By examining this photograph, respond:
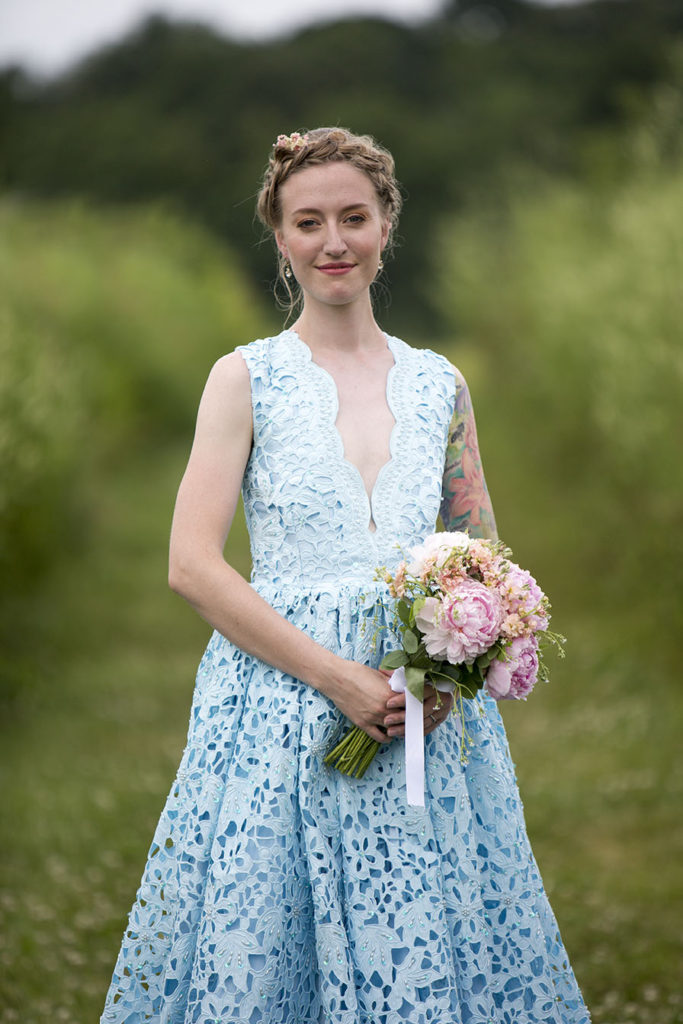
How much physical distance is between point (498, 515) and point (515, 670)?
350 inches

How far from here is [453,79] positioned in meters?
41.0

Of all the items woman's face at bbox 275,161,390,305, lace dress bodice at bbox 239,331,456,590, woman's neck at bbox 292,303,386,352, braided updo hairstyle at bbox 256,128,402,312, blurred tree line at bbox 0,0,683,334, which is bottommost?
lace dress bodice at bbox 239,331,456,590

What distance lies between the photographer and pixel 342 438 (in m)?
2.42

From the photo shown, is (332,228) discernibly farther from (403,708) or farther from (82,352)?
(82,352)

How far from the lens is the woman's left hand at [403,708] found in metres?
2.23

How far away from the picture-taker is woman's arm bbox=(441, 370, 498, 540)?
2605 millimetres

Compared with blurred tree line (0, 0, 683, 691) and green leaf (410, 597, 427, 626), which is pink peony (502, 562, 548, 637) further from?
blurred tree line (0, 0, 683, 691)

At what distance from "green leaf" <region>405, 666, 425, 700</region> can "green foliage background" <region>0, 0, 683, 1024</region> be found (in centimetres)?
117

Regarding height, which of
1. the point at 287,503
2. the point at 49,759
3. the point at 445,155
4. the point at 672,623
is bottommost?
the point at 287,503

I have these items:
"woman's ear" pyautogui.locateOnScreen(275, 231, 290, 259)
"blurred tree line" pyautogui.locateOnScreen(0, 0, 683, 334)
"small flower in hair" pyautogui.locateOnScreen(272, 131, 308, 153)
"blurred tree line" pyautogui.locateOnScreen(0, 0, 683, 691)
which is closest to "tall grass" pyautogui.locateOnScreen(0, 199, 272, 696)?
"blurred tree line" pyautogui.locateOnScreen(0, 0, 683, 691)

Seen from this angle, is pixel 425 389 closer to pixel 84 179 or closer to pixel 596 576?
pixel 596 576

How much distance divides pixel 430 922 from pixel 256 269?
105 feet

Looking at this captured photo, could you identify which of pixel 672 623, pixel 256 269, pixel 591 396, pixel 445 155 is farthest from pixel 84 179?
pixel 672 623

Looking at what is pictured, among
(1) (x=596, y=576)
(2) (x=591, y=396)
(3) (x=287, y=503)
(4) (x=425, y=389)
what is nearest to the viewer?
(3) (x=287, y=503)
